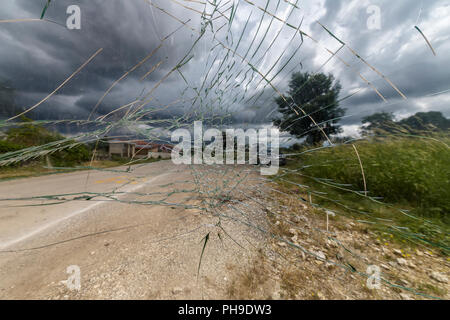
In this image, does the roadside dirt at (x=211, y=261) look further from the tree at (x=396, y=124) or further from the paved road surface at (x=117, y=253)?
the tree at (x=396, y=124)

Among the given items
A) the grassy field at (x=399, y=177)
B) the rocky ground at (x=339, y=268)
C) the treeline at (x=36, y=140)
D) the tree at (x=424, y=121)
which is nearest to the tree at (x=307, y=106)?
the grassy field at (x=399, y=177)

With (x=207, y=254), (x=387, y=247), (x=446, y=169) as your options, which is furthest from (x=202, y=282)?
(x=446, y=169)

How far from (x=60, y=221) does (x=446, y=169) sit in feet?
9.19

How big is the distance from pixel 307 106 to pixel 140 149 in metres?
1.15

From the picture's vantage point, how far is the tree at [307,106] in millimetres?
905

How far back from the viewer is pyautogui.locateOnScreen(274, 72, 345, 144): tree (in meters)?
0.91

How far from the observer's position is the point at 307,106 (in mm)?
1046

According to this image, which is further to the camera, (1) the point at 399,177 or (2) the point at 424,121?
(1) the point at 399,177

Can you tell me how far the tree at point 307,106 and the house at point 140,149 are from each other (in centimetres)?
86

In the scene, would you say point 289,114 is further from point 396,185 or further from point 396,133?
point 396,185

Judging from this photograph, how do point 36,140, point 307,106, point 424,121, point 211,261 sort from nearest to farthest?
1. point 211,261
2. point 424,121
3. point 307,106
4. point 36,140

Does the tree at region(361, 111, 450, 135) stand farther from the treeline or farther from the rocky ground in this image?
the treeline

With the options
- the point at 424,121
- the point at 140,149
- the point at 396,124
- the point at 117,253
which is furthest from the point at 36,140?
the point at 424,121

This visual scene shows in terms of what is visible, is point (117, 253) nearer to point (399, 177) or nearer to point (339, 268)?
point (339, 268)
